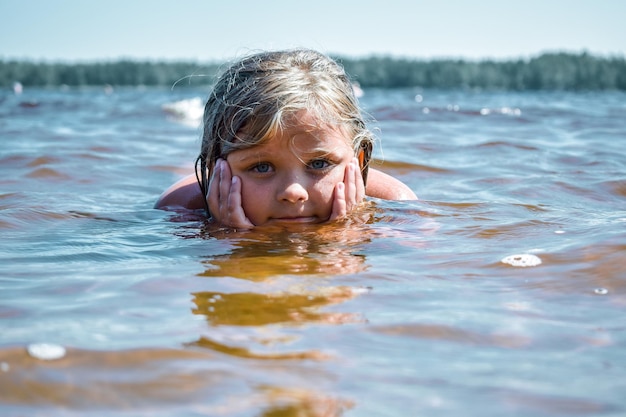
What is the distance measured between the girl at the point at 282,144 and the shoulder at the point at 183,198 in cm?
54

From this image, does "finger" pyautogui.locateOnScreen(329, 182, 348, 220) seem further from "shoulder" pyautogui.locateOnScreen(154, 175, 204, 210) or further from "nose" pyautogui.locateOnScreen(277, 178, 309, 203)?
"shoulder" pyautogui.locateOnScreen(154, 175, 204, 210)

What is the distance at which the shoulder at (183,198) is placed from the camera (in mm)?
4859

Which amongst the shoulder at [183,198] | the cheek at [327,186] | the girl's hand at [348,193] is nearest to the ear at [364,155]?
A: the girl's hand at [348,193]

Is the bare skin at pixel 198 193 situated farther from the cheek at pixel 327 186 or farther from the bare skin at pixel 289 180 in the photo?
the cheek at pixel 327 186

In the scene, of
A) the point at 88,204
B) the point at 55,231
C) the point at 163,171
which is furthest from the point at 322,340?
the point at 163,171

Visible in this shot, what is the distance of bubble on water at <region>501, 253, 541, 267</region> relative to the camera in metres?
3.00

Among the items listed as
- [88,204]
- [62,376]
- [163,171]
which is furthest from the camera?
[163,171]

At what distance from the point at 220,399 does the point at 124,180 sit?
501 centimetres

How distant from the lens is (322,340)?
6.77ft

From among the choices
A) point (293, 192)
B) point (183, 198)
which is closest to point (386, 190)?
point (183, 198)

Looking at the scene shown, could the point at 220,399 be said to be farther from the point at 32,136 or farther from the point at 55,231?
the point at 32,136

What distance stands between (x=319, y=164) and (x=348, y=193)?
0.89 feet

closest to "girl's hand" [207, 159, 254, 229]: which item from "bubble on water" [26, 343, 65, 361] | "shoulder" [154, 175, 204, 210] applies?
"shoulder" [154, 175, 204, 210]

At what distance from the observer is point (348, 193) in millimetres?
3988
